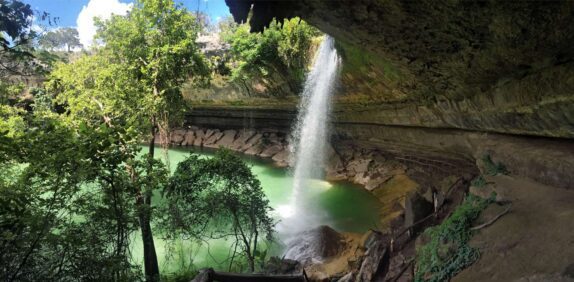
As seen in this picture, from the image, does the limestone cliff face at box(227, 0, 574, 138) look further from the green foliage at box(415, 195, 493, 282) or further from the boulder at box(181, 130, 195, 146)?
the boulder at box(181, 130, 195, 146)

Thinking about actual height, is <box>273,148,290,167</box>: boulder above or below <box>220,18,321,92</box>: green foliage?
below

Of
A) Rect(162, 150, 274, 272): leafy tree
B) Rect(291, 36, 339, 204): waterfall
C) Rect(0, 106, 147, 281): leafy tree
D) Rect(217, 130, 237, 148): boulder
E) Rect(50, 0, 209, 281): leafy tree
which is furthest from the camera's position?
Rect(217, 130, 237, 148): boulder

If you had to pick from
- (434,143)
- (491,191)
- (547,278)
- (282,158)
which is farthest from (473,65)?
(282,158)

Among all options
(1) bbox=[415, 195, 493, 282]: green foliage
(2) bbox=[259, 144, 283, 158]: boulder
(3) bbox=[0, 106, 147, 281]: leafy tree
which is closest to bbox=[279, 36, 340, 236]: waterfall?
(2) bbox=[259, 144, 283, 158]: boulder

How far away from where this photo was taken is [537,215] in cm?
495

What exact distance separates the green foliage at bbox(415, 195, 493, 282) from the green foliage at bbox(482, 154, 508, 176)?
3.93ft

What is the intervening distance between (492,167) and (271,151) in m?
16.2

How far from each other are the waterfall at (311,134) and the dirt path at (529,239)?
6506mm

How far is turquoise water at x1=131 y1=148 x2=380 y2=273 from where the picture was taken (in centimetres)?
905

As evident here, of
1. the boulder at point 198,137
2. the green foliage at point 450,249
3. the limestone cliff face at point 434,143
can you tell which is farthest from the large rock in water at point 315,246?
the boulder at point 198,137

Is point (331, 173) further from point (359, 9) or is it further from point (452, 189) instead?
point (359, 9)

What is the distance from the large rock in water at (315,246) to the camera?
8969 mm

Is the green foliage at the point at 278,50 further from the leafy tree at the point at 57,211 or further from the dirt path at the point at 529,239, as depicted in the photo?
the dirt path at the point at 529,239

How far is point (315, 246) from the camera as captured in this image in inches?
364
